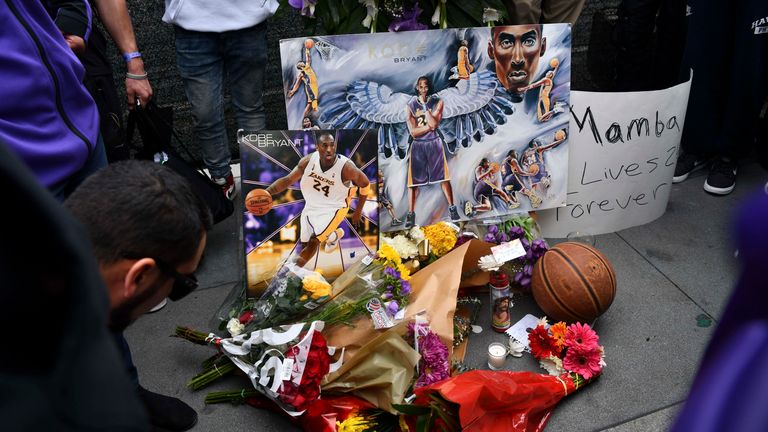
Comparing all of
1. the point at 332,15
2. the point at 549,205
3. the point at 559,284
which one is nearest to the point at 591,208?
the point at 549,205

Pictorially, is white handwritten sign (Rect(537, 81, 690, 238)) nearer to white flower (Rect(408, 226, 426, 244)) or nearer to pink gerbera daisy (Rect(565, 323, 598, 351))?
white flower (Rect(408, 226, 426, 244))

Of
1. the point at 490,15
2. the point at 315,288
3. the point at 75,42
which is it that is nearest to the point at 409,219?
the point at 315,288

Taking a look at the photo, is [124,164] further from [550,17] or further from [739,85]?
[739,85]

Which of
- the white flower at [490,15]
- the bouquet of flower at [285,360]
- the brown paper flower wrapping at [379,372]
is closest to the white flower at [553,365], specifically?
the brown paper flower wrapping at [379,372]

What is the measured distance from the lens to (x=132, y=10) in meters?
3.66

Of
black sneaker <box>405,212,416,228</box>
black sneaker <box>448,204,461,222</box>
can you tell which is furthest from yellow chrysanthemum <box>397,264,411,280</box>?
black sneaker <box>448,204,461,222</box>

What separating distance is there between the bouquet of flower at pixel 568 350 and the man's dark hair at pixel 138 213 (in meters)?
1.56

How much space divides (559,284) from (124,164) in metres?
1.80

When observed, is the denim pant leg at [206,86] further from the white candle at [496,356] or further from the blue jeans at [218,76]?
the white candle at [496,356]

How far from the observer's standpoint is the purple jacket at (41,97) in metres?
1.63

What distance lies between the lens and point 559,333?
2.43 m

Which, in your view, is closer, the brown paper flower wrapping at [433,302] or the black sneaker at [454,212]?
the brown paper flower wrapping at [433,302]

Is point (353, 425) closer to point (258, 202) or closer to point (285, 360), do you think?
point (285, 360)

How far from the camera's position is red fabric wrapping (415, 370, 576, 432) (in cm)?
197
